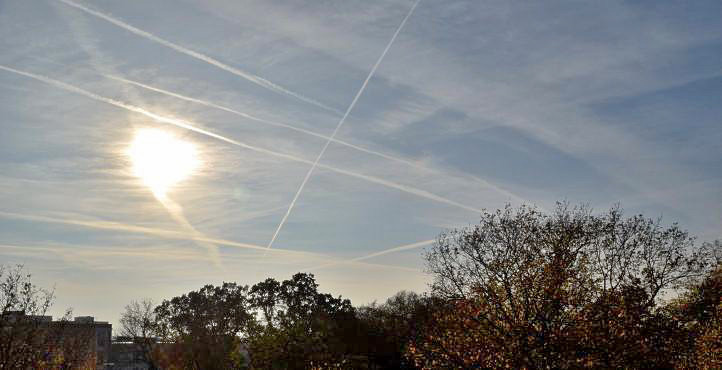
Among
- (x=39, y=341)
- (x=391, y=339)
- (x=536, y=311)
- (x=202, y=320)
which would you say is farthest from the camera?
(x=202, y=320)

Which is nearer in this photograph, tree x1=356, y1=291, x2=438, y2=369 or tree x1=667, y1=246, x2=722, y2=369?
tree x1=667, y1=246, x2=722, y2=369

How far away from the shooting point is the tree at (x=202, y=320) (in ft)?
252

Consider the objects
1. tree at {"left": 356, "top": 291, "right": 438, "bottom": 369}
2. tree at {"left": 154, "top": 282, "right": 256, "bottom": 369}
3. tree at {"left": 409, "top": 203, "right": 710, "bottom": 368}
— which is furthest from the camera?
tree at {"left": 154, "top": 282, "right": 256, "bottom": 369}

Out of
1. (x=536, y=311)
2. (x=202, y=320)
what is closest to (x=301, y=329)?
(x=536, y=311)

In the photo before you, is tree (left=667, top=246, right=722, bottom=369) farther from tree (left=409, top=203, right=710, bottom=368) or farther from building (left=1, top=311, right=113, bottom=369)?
building (left=1, top=311, right=113, bottom=369)

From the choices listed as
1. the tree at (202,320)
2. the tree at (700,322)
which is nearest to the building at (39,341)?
the tree at (202,320)

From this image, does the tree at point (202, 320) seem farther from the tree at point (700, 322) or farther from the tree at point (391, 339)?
the tree at point (700, 322)

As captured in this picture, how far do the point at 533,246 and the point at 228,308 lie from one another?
2372 inches

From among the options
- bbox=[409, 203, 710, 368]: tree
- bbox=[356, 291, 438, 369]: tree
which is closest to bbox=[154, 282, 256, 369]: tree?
bbox=[356, 291, 438, 369]: tree

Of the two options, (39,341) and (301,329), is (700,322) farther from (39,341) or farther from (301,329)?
(39,341)

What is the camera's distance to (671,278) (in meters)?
48.6

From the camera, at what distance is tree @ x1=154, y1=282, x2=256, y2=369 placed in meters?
76.9

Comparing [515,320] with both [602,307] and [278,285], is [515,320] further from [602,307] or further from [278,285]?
[278,285]

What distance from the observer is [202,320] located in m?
89.1
